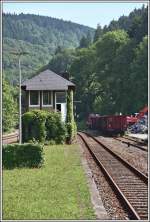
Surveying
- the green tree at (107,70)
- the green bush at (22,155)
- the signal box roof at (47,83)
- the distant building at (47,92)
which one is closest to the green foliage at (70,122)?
the distant building at (47,92)

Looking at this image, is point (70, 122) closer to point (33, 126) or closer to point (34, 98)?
point (34, 98)

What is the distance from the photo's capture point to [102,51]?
9919 cm

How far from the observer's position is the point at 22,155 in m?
28.0

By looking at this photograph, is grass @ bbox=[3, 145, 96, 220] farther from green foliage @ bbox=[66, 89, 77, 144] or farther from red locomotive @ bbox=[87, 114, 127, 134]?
red locomotive @ bbox=[87, 114, 127, 134]

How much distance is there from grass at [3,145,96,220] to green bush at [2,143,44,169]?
72 centimetres

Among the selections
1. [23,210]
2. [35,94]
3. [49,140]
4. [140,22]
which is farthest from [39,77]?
[140,22]

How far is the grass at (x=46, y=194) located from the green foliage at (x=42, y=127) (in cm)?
2209

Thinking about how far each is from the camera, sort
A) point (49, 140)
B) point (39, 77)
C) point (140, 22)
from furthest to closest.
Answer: point (140, 22)
point (39, 77)
point (49, 140)

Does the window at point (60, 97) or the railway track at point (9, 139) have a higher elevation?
the window at point (60, 97)

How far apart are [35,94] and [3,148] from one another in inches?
1231

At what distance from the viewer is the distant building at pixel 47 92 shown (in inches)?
2285

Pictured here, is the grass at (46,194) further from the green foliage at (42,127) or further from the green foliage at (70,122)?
the green foliage at (70,122)

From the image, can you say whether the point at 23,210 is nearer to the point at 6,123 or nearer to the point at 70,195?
the point at 70,195

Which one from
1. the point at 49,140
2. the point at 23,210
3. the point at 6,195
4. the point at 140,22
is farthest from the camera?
the point at 140,22
